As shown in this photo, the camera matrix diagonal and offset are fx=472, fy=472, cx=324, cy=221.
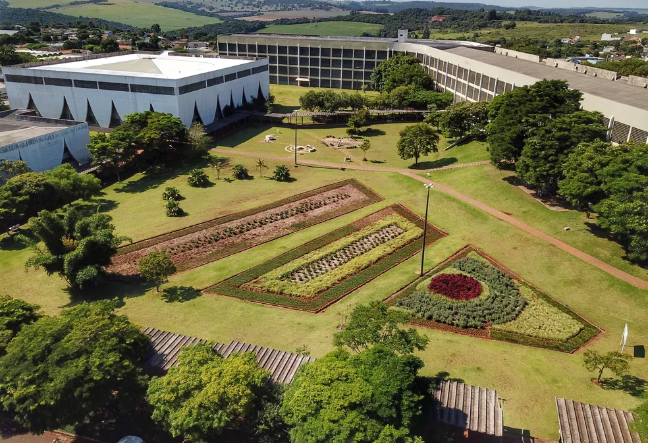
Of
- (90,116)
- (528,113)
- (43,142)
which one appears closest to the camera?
(528,113)

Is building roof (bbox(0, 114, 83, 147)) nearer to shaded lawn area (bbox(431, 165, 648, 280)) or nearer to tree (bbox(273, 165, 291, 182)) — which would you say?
tree (bbox(273, 165, 291, 182))

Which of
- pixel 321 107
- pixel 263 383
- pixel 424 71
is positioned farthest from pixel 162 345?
pixel 424 71

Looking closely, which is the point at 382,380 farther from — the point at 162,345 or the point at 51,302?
the point at 51,302

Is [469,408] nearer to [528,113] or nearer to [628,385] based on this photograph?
[628,385]

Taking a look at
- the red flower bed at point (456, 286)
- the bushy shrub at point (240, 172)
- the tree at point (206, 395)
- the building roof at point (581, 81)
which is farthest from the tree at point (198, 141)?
the building roof at point (581, 81)

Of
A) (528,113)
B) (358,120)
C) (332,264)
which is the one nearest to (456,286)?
(332,264)

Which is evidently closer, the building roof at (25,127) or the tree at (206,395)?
the tree at (206,395)

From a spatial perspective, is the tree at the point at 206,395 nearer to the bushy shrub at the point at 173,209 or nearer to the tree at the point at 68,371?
the tree at the point at 68,371
